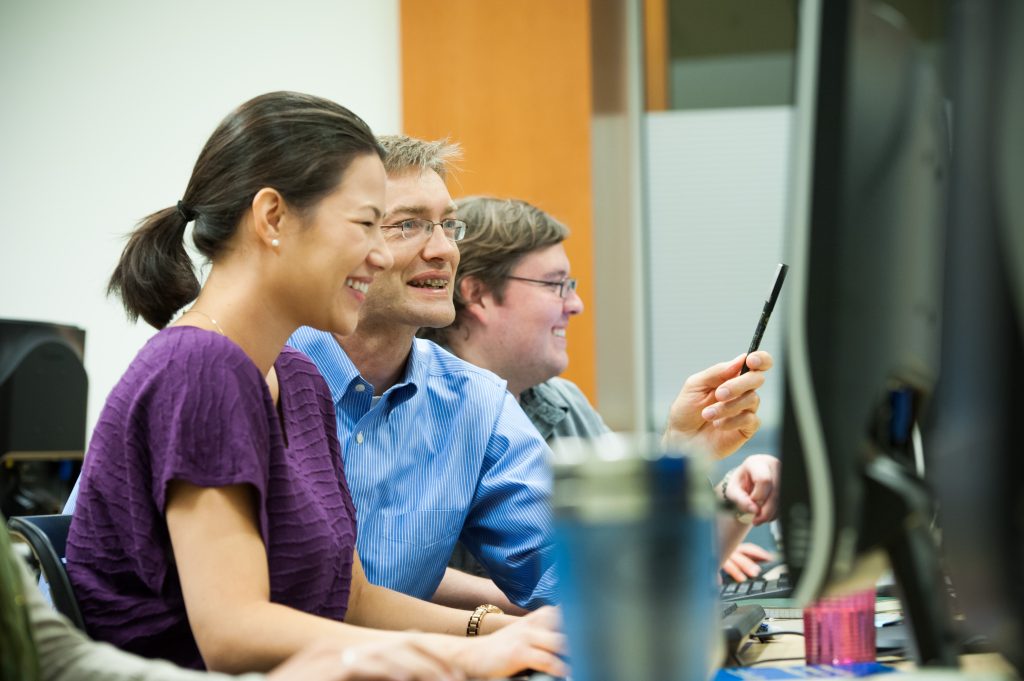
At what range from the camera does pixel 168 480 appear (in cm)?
105

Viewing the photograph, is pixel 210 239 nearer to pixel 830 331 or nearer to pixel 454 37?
pixel 830 331

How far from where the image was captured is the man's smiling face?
1.94m

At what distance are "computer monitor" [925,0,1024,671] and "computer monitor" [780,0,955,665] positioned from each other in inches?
2.6

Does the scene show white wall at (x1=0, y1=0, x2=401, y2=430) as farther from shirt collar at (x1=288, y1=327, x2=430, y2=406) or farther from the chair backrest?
the chair backrest

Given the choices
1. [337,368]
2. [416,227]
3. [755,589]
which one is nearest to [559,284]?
[416,227]

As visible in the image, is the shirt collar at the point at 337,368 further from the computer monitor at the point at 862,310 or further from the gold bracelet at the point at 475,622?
the computer monitor at the point at 862,310

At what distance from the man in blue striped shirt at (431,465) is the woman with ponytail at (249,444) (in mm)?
246

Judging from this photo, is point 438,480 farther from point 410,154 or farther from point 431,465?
point 410,154

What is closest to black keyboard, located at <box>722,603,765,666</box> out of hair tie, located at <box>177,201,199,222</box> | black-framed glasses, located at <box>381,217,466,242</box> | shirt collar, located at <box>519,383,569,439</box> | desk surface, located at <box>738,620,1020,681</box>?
desk surface, located at <box>738,620,1020,681</box>

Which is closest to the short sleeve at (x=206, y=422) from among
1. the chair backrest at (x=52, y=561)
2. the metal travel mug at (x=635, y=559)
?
the chair backrest at (x=52, y=561)

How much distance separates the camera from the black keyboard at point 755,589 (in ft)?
5.31

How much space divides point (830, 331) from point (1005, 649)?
22cm

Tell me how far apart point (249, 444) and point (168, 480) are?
3.4 inches

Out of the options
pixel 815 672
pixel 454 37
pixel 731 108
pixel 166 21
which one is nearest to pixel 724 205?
pixel 731 108
